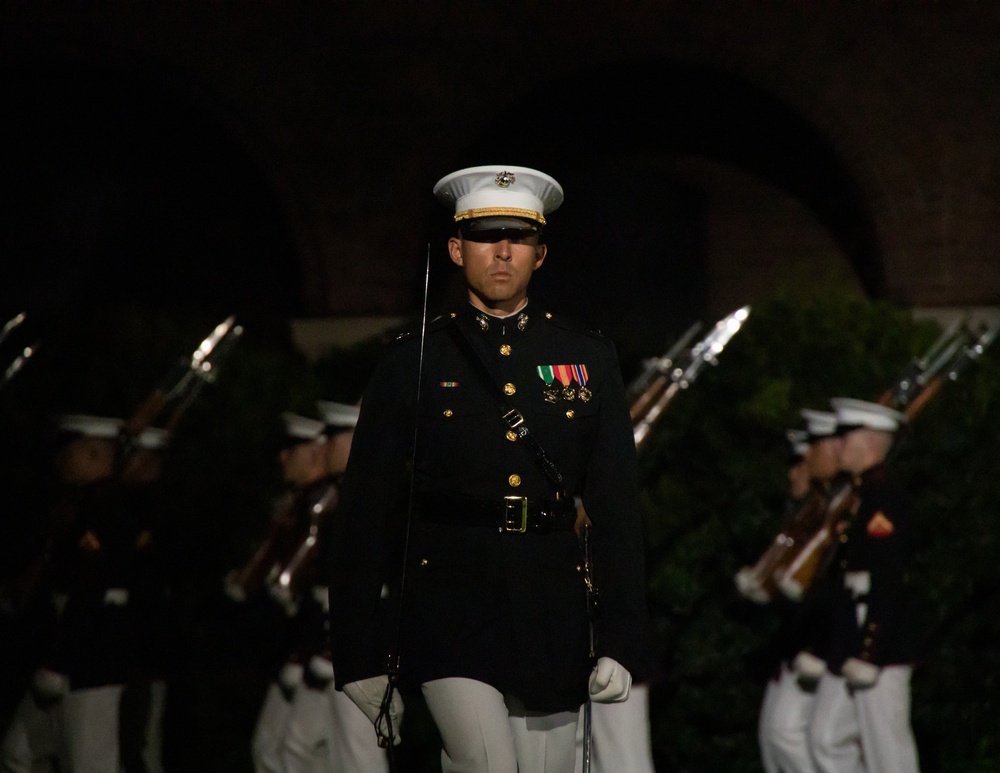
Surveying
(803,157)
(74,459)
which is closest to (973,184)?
(803,157)

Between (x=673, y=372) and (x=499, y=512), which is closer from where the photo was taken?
(x=499, y=512)

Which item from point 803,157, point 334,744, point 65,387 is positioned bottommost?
point 334,744

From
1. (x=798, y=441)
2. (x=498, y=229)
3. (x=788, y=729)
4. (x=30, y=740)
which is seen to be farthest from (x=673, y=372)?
(x=498, y=229)

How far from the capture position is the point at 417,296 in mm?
10969

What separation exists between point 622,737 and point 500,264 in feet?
8.98

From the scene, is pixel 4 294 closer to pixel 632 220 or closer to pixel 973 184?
pixel 632 220

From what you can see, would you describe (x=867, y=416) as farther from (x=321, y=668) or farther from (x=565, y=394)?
(x=565, y=394)

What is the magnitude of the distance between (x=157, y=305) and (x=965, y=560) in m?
6.73

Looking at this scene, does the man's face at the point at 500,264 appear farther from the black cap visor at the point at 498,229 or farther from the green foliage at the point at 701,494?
the green foliage at the point at 701,494

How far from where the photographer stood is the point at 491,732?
3.61 metres

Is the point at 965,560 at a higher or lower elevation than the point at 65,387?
lower

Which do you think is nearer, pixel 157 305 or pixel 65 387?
pixel 65 387

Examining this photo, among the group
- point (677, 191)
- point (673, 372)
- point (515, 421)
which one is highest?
point (677, 191)

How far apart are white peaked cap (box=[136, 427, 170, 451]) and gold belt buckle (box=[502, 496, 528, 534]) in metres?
3.90
